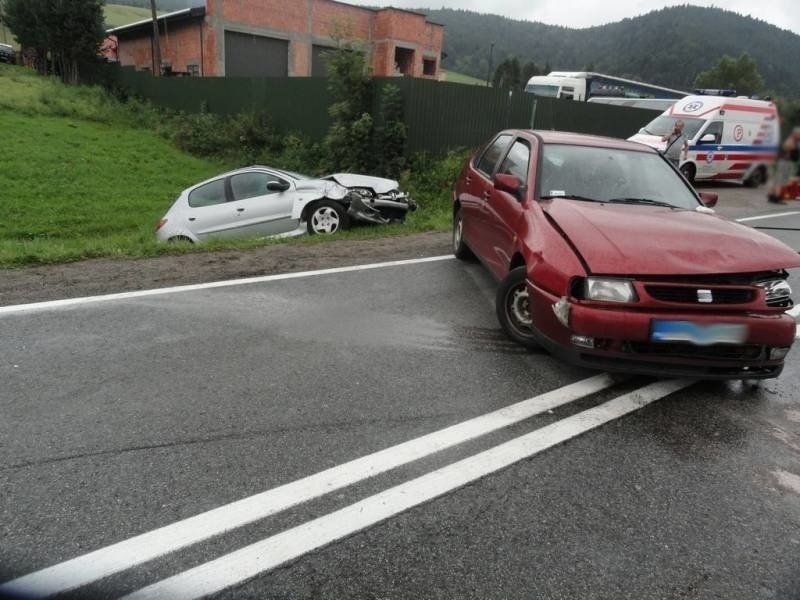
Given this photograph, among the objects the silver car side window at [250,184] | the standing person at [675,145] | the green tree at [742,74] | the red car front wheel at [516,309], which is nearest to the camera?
the green tree at [742,74]

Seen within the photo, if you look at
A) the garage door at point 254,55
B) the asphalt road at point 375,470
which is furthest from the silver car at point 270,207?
the garage door at point 254,55

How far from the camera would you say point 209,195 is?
952 centimetres

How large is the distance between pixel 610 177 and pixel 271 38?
113 ft

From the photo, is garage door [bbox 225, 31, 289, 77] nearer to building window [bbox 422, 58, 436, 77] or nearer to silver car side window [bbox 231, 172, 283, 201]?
building window [bbox 422, 58, 436, 77]

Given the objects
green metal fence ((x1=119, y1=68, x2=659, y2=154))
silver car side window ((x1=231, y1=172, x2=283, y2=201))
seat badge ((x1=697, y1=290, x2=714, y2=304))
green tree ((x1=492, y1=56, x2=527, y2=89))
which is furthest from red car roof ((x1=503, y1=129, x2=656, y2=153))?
green tree ((x1=492, y1=56, x2=527, y2=89))

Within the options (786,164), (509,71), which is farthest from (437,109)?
(509,71)

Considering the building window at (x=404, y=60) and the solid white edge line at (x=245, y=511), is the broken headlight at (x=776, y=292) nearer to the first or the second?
the solid white edge line at (x=245, y=511)

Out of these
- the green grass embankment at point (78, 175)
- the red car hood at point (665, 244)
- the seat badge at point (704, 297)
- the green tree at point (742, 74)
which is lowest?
the green grass embankment at point (78, 175)

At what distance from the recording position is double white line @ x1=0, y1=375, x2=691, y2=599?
2.19 m

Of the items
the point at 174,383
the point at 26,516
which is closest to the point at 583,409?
the point at 174,383

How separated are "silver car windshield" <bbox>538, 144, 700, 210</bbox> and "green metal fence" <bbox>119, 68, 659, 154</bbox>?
31.0ft

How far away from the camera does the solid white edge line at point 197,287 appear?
17.0 ft

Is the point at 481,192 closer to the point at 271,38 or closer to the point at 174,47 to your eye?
the point at 271,38

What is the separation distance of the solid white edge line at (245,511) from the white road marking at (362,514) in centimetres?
16
